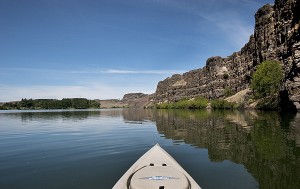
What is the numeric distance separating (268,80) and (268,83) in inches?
39.5

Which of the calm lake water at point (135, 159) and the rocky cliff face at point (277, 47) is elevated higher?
the rocky cliff face at point (277, 47)

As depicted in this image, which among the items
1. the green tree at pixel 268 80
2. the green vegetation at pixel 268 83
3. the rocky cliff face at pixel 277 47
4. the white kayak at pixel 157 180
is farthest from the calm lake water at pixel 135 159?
the green tree at pixel 268 80

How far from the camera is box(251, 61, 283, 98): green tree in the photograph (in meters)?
82.2

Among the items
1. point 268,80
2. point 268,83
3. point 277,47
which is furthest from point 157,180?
point 277,47

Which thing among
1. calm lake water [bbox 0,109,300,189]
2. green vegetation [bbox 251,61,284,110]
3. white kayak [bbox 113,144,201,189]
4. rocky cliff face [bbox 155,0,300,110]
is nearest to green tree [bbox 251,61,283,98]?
green vegetation [bbox 251,61,284,110]

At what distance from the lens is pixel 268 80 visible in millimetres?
81500

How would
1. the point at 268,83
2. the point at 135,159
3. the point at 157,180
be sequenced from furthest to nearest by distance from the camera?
the point at 268,83, the point at 135,159, the point at 157,180

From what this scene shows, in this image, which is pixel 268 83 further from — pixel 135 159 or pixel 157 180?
pixel 157 180

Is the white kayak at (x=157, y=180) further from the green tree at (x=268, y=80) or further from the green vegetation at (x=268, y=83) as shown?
the green tree at (x=268, y=80)

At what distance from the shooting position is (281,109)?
7131cm

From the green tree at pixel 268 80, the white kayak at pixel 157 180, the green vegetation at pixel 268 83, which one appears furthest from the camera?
the green tree at pixel 268 80

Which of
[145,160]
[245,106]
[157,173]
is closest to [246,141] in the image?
[145,160]

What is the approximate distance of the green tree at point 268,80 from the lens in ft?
270

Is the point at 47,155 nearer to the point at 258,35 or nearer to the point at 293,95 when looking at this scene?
the point at 293,95
